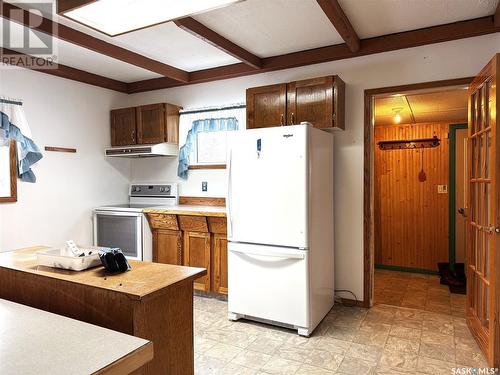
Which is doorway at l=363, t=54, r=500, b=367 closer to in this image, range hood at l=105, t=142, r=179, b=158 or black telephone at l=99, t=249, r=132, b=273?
black telephone at l=99, t=249, r=132, b=273

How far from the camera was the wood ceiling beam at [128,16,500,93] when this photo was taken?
285 cm

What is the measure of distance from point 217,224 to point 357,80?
1983mm

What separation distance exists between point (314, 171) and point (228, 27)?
141 cm

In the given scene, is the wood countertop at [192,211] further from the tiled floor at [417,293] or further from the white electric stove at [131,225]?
the tiled floor at [417,293]

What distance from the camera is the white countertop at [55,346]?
843 millimetres

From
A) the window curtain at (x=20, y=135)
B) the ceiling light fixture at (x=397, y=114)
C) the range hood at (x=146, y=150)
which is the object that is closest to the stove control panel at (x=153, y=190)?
the range hood at (x=146, y=150)

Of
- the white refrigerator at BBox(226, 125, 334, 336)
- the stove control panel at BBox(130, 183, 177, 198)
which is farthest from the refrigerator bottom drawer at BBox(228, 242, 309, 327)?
the stove control panel at BBox(130, 183, 177, 198)

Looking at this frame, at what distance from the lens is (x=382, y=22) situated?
9.45 ft

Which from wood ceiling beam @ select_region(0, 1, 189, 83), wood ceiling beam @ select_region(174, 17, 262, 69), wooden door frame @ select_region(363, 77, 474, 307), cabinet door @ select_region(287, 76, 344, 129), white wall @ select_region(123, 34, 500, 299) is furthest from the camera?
wooden door frame @ select_region(363, 77, 474, 307)

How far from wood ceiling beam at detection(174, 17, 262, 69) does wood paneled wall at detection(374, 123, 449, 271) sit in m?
2.75

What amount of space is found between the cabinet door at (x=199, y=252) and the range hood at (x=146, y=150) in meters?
1.06

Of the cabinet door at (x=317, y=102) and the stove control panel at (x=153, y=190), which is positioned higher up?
the cabinet door at (x=317, y=102)

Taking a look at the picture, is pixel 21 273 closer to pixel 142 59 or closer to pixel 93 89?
pixel 142 59

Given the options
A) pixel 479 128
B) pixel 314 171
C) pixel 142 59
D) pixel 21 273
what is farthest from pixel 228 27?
pixel 21 273
